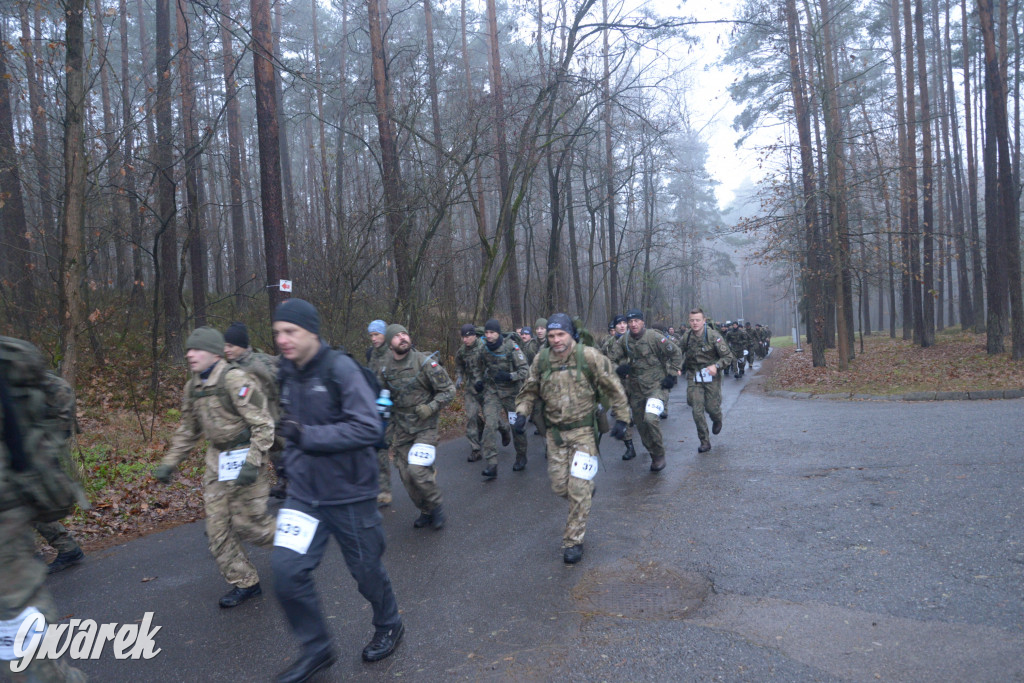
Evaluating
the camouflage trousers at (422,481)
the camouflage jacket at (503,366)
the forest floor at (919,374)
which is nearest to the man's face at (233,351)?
the camouflage trousers at (422,481)

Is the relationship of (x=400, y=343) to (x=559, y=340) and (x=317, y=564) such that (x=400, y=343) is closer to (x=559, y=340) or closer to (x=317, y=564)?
(x=559, y=340)

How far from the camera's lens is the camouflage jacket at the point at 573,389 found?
5945 mm

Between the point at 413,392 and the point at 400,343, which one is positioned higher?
the point at 400,343

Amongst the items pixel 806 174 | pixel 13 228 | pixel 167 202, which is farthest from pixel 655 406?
pixel 806 174

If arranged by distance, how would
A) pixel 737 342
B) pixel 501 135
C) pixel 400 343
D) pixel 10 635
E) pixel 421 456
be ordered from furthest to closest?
pixel 737 342
pixel 501 135
pixel 400 343
pixel 421 456
pixel 10 635

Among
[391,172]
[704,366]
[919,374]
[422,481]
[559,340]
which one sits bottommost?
[919,374]

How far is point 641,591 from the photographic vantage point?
487 cm

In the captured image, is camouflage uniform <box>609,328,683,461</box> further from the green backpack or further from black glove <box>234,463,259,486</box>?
the green backpack

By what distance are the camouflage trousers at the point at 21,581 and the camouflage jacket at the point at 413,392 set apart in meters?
3.89

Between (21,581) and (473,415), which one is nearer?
(21,581)

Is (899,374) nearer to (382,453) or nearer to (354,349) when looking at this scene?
(354,349)

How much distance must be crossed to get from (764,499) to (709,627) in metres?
3.18

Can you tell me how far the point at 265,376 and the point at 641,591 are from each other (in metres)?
3.32

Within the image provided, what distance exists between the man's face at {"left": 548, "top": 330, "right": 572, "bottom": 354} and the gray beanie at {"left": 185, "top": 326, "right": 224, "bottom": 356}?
2.61m
